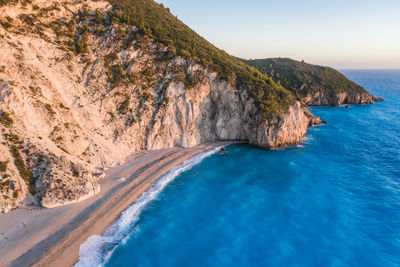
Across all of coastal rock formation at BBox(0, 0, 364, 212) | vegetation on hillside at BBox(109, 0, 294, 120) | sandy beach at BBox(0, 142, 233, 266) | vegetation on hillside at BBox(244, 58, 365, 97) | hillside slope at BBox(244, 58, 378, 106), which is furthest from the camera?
vegetation on hillside at BBox(244, 58, 365, 97)

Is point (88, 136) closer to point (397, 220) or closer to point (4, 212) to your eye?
point (4, 212)

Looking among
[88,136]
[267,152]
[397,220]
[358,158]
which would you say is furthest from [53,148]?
[358,158]

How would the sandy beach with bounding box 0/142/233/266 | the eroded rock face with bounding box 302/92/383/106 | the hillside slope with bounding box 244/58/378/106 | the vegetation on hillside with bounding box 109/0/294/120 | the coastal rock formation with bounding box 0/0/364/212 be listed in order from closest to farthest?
the sandy beach with bounding box 0/142/233/266
the coastal rock formation with bounding box 0/0/364/212
the vegetation on hillside with bounding box 109/0/294/120
the eroded rock face with bounding box 302/92/383/106
the hillside slope with bounding box 244/58/378/106

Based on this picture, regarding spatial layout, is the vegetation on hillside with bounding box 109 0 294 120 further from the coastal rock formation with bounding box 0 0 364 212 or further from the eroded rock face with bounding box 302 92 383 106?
the eroded rock face with bounding box 302 92 383 106

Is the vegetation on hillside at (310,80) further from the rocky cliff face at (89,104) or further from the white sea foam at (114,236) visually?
the white sea foam at (114,236)

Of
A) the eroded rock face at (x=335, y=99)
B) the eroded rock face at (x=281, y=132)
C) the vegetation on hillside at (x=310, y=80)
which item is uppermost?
the vegetation on hillside at (x=310, y=80)

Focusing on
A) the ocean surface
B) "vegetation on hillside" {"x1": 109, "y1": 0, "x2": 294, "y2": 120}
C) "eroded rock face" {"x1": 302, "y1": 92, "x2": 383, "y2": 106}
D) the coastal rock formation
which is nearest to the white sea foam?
the ocean surface

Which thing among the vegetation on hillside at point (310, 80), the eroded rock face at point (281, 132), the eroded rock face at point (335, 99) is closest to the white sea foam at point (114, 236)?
the eroded rock face at point (281, 132)
